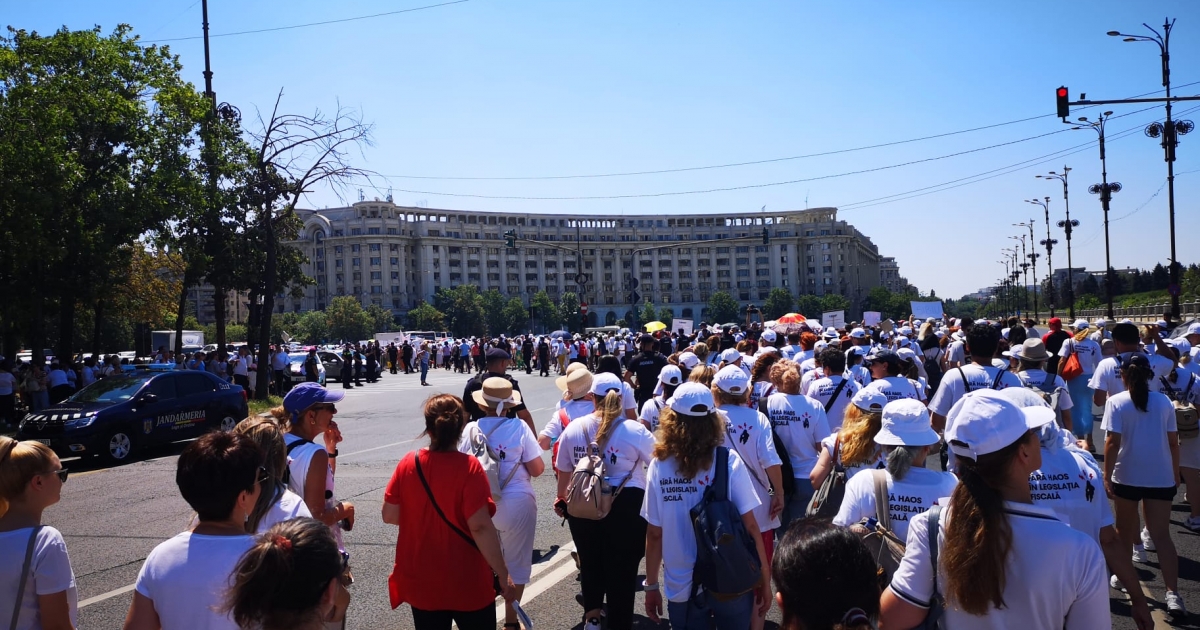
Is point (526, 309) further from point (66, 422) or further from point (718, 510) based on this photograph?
point (718, 510)

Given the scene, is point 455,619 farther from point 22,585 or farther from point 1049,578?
point 1049,578

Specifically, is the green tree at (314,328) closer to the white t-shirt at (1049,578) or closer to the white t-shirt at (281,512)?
the white t-shirt at (281,512)

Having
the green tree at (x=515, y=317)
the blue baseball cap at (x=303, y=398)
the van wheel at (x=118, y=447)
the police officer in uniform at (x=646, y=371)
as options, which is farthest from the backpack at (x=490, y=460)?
the green tree at (x=515, y=317)

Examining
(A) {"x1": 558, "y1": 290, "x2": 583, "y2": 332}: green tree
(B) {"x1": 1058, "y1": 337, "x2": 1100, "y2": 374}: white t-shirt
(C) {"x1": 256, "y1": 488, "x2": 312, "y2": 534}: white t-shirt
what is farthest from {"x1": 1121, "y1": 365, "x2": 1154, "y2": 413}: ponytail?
(A) {"x1": 558, "y1": 290, "x2": 583, "y2": 332}: green tree

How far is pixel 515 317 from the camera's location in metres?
131

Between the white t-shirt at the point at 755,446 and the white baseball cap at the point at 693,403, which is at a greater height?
the white baseball cap at the point at 693,403

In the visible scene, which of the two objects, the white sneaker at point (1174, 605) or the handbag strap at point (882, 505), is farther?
the white sneaker at point (1174, 605)

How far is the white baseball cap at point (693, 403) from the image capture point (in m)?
4.41

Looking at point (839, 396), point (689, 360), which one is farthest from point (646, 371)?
point (839, 396)

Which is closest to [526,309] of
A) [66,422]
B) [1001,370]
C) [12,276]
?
[12,276]

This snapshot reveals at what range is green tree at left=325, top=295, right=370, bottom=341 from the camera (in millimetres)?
106125

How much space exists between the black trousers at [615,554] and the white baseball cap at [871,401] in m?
1.41

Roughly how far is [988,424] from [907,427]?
42.1 inches

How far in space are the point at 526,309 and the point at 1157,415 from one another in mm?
130894
